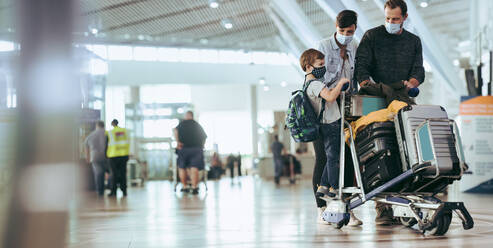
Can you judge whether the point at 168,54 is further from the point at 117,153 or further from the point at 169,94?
the point at 117,153

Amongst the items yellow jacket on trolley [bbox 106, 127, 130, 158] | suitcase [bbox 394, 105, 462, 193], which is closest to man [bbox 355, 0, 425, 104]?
suitcase [bbox 394, 105, 462, 193]

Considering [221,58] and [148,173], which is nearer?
[148,173]

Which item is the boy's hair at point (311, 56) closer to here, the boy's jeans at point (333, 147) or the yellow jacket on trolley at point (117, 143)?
the boy's jeans at point (333, 147)

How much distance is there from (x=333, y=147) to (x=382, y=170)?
1.41ft

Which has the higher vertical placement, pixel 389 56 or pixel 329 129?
pixel 389 56

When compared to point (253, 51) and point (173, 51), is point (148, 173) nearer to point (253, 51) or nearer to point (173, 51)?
point (173, 51)

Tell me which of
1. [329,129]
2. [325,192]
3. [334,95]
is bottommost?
[325,192]

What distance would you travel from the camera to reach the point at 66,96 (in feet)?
3.37

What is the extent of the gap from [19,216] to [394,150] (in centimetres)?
289

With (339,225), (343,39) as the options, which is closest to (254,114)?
(343,39)

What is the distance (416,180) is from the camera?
140 inches

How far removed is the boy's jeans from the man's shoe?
0.45m

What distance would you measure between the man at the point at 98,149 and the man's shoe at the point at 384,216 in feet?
24.2

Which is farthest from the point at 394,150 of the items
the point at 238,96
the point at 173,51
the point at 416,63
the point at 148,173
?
the point at 238,96
